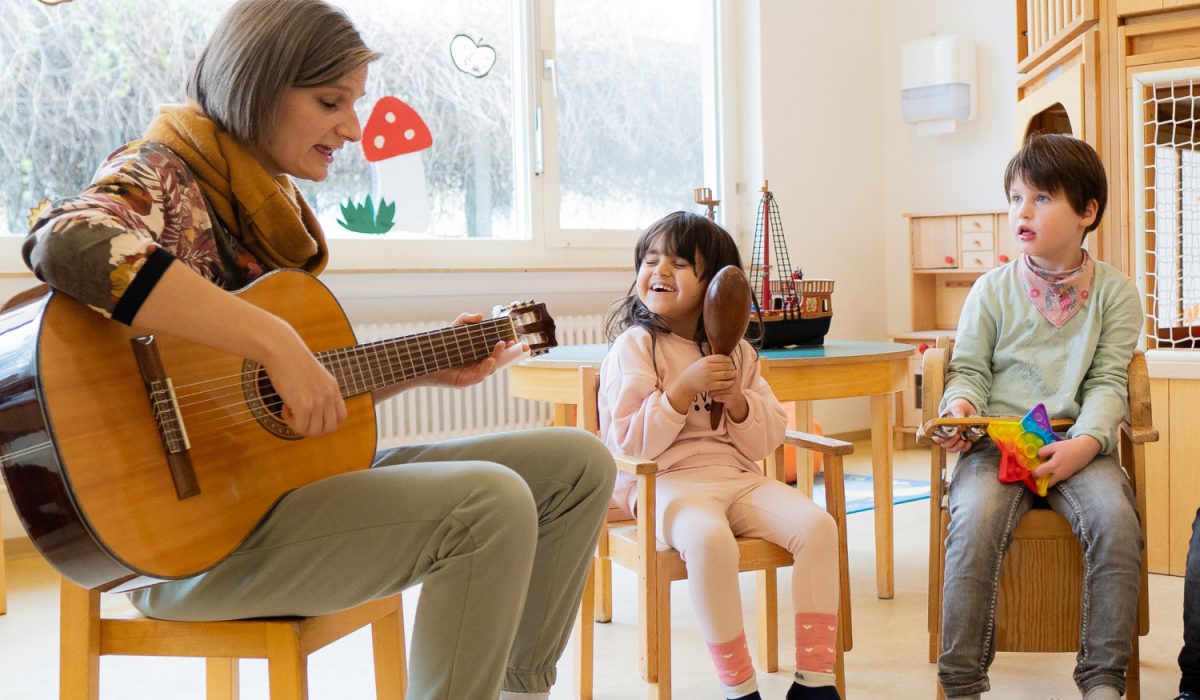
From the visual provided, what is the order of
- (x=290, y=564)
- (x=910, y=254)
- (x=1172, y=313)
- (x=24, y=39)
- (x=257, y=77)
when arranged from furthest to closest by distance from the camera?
(x=910, y=254)
(x=24, y=39)
(x=1172, y=313)
(x=257, y=77)
(x=290, y=564)

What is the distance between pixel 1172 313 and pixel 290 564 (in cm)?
244

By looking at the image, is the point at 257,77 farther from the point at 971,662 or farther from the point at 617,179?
the point at 617,179

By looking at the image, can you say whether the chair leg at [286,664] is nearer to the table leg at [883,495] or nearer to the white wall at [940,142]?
the table leg at [883,495]

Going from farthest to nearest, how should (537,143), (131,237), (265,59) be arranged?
(537,143), (265,59), (131,237)

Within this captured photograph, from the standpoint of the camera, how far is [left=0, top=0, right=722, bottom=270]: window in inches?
133

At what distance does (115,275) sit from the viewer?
3.73 feet

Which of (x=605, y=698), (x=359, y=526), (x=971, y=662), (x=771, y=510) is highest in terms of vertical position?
(x=359, y=526)

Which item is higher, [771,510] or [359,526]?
[359,526]

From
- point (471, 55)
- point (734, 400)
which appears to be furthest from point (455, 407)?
point (734, 400)

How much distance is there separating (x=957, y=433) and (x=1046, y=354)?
32cm

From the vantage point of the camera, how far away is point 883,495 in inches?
111

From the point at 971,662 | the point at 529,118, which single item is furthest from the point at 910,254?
the point at 971,662

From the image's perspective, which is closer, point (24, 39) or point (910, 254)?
point (24, 39)

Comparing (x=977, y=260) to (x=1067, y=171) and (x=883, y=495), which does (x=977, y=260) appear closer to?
(x=883, y=495)
